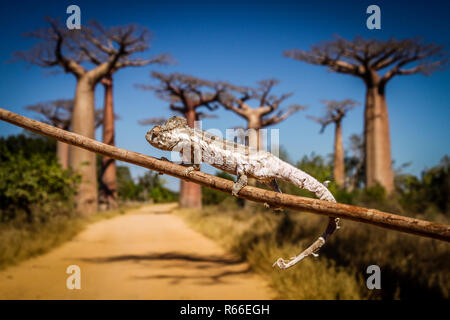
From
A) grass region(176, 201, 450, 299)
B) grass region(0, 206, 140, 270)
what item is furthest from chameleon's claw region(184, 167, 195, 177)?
grass region(0, 206, 140, 270)

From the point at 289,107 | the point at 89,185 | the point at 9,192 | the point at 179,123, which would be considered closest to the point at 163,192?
the point at 289,107

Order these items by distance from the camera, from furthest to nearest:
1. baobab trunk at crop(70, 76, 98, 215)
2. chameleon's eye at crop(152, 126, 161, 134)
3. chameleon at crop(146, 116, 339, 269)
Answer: baobab trunk at crop(70, 76, 98, 215) < chameleon's eye at crop(152, 126, 161, 134) < chameleon at crop(146, 116, 339, 269)

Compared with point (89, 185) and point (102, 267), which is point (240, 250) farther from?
point (89, 185)

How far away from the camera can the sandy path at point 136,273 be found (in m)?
7.34

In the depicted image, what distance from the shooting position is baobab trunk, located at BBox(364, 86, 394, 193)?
2352 centimetres

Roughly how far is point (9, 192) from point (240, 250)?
8.30m

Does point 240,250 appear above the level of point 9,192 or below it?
below

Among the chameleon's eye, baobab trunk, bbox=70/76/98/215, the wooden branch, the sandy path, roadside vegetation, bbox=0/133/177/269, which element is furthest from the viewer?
baobab trunk, bbox=70/76/98/215

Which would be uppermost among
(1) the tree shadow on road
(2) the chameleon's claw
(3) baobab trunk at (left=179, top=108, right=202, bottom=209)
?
(2) the chameleon's claw

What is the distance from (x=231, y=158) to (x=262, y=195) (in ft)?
1.08

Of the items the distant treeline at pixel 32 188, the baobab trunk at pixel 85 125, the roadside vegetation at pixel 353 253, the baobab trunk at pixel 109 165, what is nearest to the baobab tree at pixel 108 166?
the baobab trunk at pixel 109 165

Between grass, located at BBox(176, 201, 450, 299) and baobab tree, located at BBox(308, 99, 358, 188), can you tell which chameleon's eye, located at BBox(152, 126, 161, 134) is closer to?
grass, located at BBox(176, 201, 450, 299)
